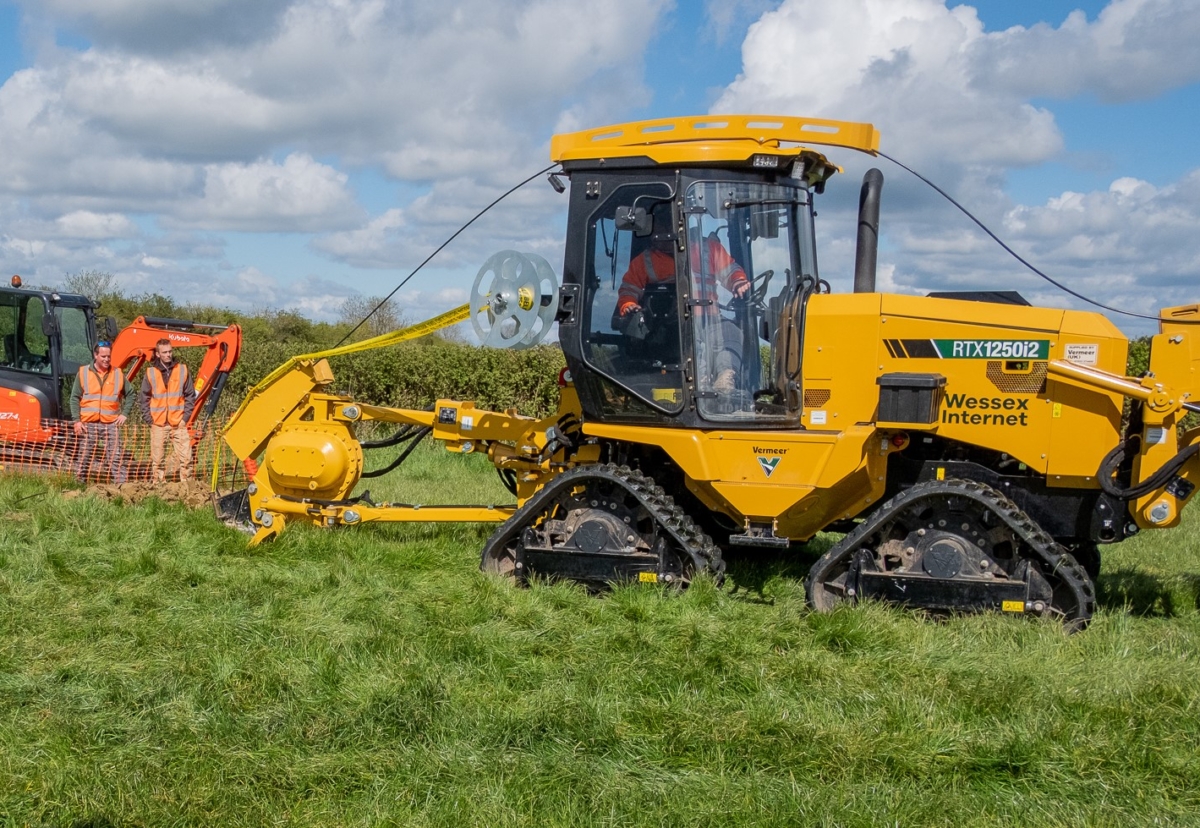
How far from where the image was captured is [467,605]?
631cm

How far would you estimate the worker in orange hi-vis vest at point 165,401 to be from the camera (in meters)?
11.6

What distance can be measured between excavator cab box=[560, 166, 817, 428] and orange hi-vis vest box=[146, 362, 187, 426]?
6.57 meters

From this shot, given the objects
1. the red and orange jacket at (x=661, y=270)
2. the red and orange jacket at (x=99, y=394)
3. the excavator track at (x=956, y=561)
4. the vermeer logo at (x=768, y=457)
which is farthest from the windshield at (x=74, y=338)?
the excavator track at (x=956, y=561)

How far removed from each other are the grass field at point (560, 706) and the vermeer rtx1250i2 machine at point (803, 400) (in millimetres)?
330

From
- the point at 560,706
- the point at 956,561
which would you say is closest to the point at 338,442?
the point at 560,706

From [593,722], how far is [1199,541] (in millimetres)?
6523

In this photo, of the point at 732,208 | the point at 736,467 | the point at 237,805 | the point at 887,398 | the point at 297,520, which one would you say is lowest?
the point at 237,805

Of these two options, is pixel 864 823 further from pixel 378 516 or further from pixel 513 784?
pixel 378 516

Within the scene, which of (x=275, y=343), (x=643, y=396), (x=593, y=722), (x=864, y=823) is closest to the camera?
(x=864, y=823)

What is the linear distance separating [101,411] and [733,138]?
26.5 ft

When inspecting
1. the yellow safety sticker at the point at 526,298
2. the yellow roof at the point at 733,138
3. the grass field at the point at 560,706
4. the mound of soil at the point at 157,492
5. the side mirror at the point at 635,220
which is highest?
the yellow roof at the point at 733,138

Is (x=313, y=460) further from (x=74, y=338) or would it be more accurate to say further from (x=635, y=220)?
(x=74, y=338)

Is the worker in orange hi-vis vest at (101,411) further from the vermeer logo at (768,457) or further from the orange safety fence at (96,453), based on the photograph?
the vermeer logo at (768,457)

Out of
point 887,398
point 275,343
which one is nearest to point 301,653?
point 887,398
